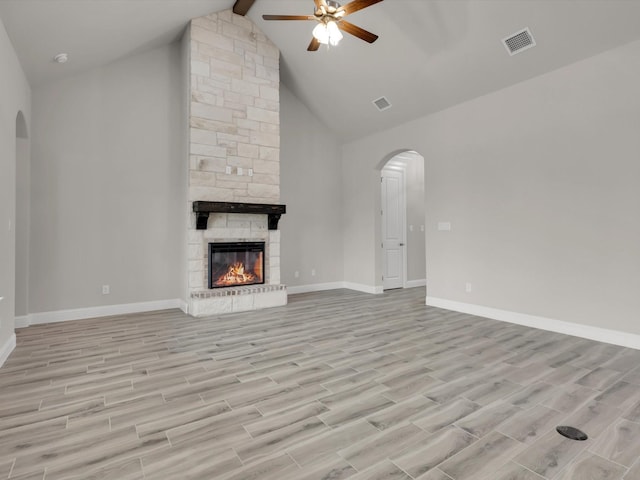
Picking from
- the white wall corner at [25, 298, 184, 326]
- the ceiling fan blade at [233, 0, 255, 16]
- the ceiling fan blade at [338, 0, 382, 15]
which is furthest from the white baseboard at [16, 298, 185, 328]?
the ceiling fan blade at [233, 0, 255, 16]

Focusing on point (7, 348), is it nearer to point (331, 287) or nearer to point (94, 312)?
point (94, 312)

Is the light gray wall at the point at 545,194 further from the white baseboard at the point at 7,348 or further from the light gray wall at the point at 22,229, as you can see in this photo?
the light gray wall at the point at 22,229

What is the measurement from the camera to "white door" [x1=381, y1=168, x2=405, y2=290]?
7.37 m

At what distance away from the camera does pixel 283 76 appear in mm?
6578

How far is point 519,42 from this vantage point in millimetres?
4004

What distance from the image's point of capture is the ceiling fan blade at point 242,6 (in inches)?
200

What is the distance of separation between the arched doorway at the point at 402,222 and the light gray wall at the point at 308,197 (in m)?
0.99

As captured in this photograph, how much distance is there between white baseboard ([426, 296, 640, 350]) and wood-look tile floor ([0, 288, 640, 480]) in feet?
0.48

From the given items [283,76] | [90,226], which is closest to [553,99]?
[283,76]

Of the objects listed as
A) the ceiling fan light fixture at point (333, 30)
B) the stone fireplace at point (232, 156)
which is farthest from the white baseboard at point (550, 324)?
the ceiling fan light fixture at point (333, 30)

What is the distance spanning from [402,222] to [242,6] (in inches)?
197

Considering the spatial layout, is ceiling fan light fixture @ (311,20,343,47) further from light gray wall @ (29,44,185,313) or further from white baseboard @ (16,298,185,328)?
white baseboard @ (16,298,185,328)

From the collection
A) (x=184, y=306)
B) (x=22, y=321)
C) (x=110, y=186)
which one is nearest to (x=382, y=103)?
(x=110, y=186)

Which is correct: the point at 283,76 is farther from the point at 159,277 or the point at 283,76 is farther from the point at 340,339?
the point at 340,339
